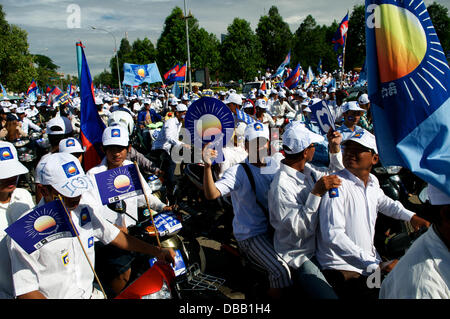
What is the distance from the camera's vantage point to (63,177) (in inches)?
84.6

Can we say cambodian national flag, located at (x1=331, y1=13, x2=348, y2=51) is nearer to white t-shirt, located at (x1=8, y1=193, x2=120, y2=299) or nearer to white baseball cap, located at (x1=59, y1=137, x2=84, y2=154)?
white baseball cap, located at (x1=59, y1=137, x2=84, y2=154)

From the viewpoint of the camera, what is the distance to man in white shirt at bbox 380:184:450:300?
1.25 metres

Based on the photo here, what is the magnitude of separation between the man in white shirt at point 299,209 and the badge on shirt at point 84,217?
58.5 inches

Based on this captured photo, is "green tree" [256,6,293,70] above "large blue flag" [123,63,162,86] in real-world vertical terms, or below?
above

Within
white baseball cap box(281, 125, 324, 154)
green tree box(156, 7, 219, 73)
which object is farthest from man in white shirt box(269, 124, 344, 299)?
green tree box(156, 7, 219, 73)

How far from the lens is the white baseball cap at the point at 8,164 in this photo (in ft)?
8.68

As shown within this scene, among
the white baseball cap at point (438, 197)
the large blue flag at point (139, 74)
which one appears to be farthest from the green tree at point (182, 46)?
the white baseball cap at point (438, 197)

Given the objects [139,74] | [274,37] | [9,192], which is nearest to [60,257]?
[9,192]

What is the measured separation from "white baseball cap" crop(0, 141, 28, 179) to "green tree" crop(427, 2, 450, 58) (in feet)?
234

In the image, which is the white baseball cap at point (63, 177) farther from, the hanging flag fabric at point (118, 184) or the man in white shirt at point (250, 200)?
the man in white shirt at point (250, 200)

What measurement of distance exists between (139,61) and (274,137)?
65.2m

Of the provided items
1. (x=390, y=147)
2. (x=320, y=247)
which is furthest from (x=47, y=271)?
(x=390, y=147)

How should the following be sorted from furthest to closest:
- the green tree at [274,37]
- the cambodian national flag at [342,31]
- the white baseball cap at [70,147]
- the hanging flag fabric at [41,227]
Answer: the green tree at [274,37] < the cambodian national flag at [342,31] < the white baseball cap at [70,147] < the hanging flag fabric at [41,227]
